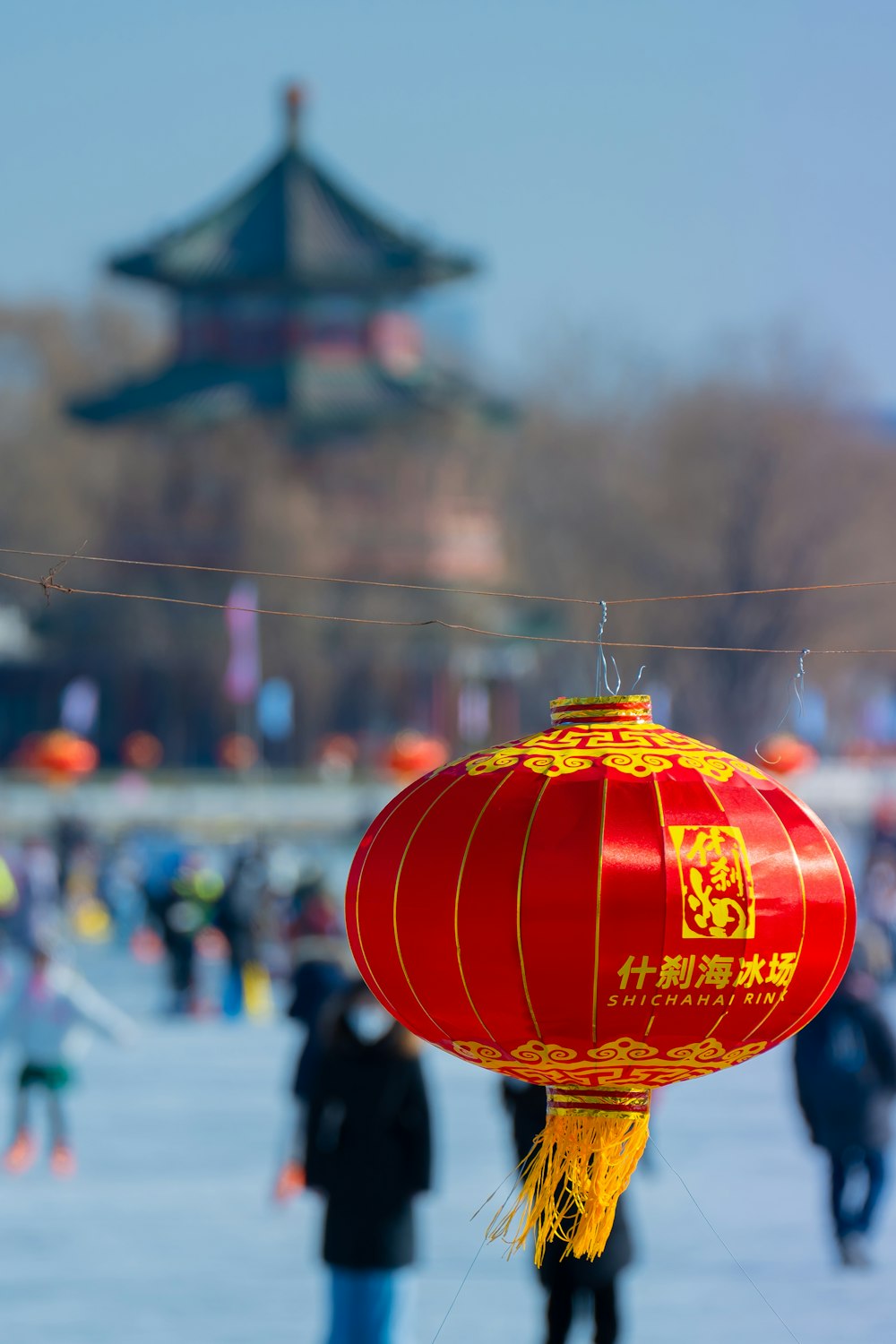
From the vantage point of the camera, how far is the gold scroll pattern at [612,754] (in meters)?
4.16

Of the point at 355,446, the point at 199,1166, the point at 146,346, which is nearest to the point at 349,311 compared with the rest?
the point at 355,446

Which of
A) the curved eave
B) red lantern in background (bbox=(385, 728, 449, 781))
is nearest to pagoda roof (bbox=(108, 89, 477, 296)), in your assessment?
the curved eave

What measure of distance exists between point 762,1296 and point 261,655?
100 ft

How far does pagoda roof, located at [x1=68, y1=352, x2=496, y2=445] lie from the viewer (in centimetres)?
3847

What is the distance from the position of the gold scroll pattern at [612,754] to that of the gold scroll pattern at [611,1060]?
0.49 meters

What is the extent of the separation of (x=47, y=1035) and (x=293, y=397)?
29.8m

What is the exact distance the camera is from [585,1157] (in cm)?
429

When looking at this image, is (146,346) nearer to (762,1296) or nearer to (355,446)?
(355,446)

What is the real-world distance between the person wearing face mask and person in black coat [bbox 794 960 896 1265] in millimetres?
1912

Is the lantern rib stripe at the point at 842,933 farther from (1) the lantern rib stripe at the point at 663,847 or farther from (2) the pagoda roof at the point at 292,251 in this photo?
(2) the pagoda roof at the point at 292,251

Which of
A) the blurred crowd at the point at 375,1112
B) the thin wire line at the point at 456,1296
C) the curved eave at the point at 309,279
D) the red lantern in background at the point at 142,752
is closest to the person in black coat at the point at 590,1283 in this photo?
the blurred crowd at the point at 375,1112

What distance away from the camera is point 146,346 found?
5497cm

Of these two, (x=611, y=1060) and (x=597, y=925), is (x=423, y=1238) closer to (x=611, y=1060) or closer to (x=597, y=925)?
(x=611, y=1060)

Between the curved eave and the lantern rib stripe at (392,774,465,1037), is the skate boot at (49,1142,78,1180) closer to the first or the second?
the lantern rib stripe at (392,774,465,1037)
